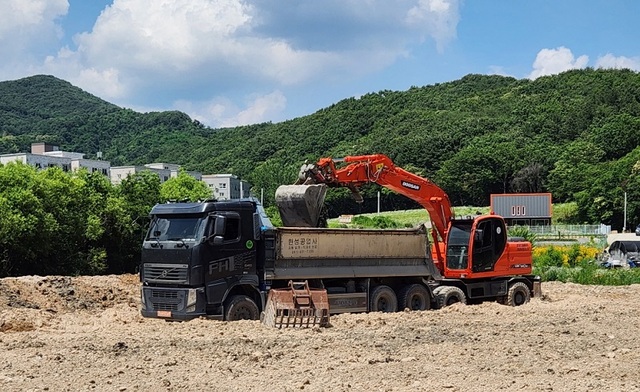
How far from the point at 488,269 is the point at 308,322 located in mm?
7182

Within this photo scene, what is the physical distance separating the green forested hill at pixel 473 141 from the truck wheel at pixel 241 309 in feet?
222

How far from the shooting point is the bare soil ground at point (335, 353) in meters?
9.12

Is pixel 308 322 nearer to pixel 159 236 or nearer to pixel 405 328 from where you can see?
pixel 405 328

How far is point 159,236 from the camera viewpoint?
591 inches

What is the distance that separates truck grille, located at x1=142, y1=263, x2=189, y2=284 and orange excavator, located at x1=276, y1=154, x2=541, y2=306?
4.85m

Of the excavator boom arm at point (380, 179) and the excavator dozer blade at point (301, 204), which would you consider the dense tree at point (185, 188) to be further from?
the excavator dozer blade at point (301, 204)

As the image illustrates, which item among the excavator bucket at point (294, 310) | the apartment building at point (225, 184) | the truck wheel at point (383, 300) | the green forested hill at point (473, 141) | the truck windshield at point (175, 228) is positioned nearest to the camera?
the excavator bucket at point (294, 310)

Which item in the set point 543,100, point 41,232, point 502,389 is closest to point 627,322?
point 502,389

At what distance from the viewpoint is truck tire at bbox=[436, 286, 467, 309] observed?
18766 mm

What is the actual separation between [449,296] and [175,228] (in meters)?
7.51

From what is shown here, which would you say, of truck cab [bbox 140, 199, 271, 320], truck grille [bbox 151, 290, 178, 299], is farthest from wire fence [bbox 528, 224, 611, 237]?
truck grille [bbox 151, 290, 178, 299]

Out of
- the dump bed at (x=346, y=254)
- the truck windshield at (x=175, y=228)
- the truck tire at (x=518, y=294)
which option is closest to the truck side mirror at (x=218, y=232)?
the truck windshield at (x=175, y=228)

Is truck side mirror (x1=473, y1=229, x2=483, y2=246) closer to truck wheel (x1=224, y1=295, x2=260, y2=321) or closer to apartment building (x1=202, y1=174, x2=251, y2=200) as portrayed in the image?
truck wheel (x1=224, y1=295, x2=260, y2=321)

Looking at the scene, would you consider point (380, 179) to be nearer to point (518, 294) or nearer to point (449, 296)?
point (449, 296)
